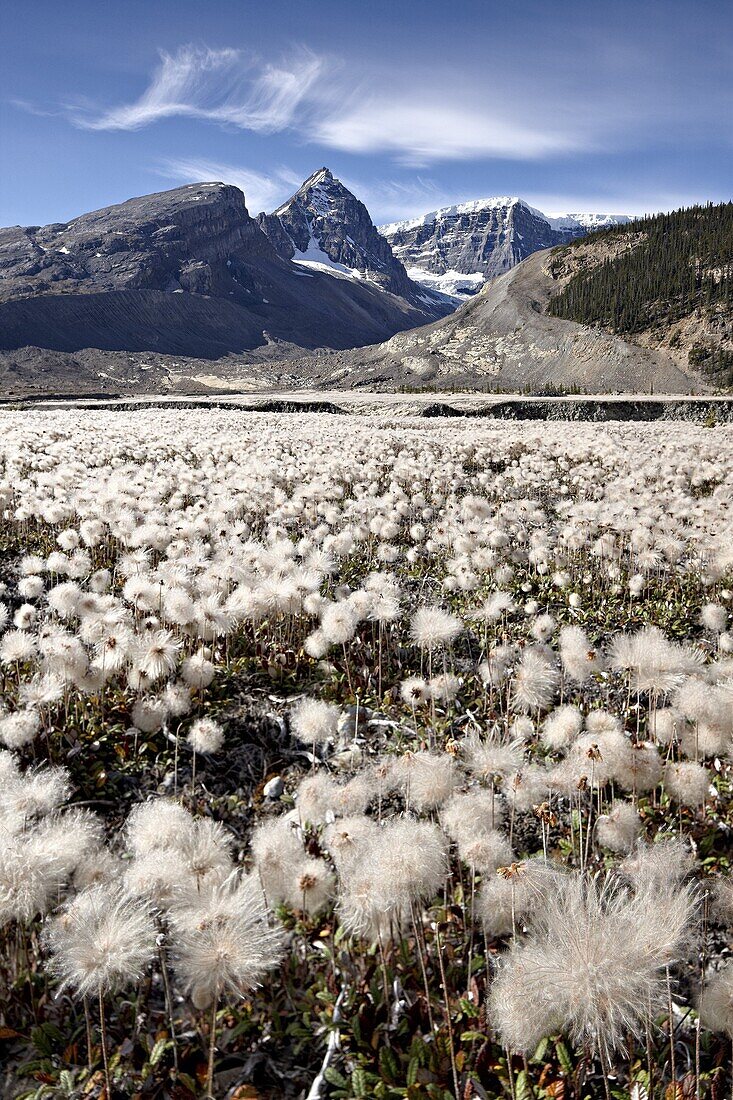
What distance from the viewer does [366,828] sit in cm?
330

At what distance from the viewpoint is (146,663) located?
17.5ft

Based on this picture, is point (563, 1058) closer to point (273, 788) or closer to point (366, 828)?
point (366, 828)

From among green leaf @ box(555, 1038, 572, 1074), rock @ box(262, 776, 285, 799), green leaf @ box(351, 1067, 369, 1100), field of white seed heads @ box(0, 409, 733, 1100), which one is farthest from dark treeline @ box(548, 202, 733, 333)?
green leaf @ box(351, 1067, 369, 1100)

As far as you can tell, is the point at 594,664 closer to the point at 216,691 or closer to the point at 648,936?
the point at 648,936

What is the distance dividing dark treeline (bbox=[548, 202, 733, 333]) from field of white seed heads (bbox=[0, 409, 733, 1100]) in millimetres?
95743

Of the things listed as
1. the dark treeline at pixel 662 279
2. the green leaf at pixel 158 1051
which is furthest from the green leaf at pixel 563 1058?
the dark treeline at pixel 662 279

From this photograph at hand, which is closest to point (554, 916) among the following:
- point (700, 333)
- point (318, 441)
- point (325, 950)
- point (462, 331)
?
point (325, 950)

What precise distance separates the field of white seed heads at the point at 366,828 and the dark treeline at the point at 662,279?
9574 cm

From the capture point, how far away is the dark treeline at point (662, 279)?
299 ft

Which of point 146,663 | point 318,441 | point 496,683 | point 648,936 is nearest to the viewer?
point 648,936

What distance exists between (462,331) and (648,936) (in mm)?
110549

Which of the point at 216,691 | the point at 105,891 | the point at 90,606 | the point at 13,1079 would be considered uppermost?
the point at 90,606

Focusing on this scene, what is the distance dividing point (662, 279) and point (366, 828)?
361ft

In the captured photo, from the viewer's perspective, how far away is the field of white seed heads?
2.74 meters
